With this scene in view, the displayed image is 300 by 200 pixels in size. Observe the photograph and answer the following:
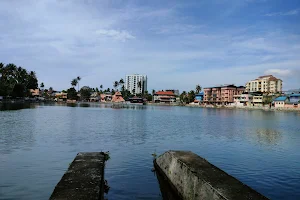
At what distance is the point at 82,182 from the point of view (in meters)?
9.82

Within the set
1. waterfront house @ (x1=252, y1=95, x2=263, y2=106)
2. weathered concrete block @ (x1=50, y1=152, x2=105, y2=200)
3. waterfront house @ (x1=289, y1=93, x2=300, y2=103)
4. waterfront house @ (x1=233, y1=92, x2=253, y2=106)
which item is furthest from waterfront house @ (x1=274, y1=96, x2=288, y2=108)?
weathered concrete block @ (x1=50, y1=152, x2=105, y2=200)

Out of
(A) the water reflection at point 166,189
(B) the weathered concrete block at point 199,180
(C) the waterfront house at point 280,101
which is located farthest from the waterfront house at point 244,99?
(A) the water reflection at point 166,189

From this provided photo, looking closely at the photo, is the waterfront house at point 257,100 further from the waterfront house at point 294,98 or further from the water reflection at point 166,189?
the water reflection at point 166,189

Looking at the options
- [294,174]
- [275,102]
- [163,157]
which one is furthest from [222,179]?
[275,102]

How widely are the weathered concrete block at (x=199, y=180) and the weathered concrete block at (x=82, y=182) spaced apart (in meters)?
3.71

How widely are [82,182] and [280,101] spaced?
589ft

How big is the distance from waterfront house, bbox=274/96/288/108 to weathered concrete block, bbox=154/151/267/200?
562ft

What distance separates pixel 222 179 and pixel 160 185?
3864 millimetres

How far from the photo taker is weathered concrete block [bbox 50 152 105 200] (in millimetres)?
8430

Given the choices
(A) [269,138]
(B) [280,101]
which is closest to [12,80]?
(A) [269,138]

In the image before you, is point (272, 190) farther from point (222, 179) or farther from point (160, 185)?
point (160, 185)

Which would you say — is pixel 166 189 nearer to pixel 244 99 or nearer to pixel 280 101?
pixel 280 101

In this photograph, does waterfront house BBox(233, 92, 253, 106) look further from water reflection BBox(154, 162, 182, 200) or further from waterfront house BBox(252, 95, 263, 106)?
water reflection BBox(154, 162, 182, 200)

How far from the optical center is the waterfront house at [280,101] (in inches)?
6403
